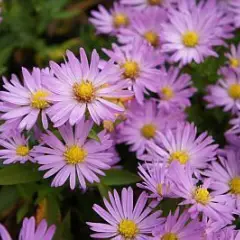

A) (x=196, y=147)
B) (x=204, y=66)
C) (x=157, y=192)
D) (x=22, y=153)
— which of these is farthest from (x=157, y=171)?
(x=204, y=66)

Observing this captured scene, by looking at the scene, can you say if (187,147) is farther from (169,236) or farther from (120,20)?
(120,20)

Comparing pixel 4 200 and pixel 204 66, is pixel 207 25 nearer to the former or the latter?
pixel 204 66

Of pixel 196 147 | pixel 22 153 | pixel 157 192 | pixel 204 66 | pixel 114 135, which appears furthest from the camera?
pixel 204 66

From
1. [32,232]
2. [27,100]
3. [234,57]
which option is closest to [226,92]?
[234,57]

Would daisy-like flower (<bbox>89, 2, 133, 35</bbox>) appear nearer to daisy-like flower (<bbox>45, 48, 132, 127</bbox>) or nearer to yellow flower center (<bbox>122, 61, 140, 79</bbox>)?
yellow flower center (<bbox>122, 61, 140, 79</bbox>)

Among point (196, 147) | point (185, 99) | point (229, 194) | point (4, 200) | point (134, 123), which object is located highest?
point (185, 99)

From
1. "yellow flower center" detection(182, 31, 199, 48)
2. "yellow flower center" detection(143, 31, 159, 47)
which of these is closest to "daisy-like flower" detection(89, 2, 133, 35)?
"yellow flower center" detection(143, 31, 159, 47)
